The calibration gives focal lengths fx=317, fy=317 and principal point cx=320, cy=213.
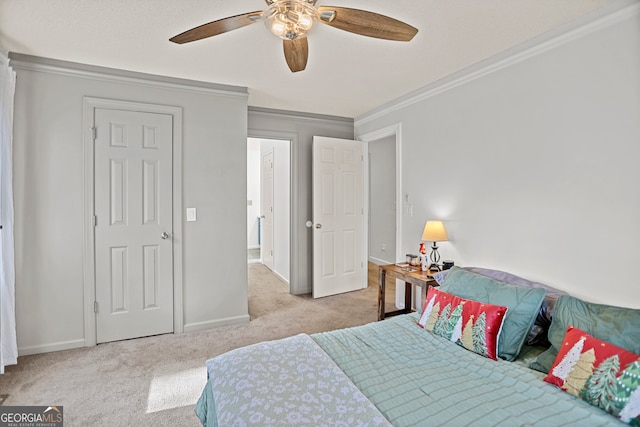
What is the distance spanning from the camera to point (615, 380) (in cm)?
123

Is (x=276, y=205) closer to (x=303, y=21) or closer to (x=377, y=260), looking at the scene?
(x=377, y=260)

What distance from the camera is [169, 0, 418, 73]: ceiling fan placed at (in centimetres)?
148

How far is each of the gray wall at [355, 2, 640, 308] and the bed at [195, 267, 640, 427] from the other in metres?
0.46

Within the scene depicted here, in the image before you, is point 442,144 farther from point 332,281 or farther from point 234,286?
point 234,286

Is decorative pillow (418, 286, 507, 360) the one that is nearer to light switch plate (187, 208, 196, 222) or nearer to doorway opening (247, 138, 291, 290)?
light switch plate (187, 208, 196, 222)

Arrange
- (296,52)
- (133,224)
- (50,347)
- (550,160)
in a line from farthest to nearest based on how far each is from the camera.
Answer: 1. (133,224)
2. (50,347)
3. (550,160)
4. (296,52)

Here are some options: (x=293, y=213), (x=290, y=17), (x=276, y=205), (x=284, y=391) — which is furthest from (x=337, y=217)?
(x=284, y=391)

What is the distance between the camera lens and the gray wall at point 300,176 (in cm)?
412

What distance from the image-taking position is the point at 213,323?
126 inches

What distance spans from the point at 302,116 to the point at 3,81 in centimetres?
281

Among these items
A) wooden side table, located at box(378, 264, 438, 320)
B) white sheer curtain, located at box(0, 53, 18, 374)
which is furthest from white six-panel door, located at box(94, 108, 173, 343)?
wooden side table, located at box(378, 264, 438, 320)

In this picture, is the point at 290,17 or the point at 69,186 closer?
the point at 290,17

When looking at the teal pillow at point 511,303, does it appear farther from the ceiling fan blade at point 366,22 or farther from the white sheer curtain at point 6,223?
the white sheer curtain at point 6,223

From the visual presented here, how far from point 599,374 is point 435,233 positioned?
1.63 m
